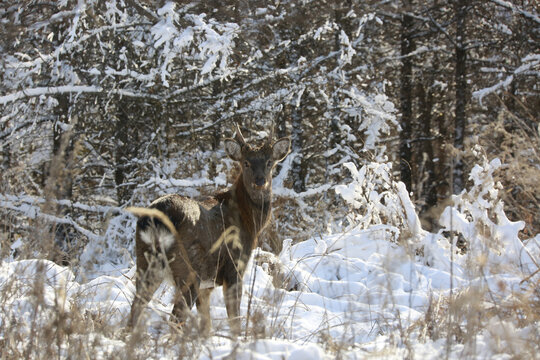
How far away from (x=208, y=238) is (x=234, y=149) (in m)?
1.83

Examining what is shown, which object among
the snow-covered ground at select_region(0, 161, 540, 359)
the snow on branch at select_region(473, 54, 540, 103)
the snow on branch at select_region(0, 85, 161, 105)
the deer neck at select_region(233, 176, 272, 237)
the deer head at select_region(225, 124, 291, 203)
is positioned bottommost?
the snow-covered ground at select_region(0, 161, 540, 359)

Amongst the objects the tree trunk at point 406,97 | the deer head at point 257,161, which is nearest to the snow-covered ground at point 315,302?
the deer head at point 257,161

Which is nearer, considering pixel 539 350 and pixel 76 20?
pixel 539 350

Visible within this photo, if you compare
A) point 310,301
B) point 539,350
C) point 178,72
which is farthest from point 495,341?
point 178,72

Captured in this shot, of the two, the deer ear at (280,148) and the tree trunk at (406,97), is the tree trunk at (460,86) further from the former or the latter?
the deer ear at (280,148)

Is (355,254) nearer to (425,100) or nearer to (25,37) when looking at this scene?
(25,37)

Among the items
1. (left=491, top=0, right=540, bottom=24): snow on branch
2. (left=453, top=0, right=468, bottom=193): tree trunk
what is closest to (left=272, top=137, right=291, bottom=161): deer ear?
(left=453, top=0, right=468, bottom=193): tree trunk

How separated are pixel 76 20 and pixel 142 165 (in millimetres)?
3289

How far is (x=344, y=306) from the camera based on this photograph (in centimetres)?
525

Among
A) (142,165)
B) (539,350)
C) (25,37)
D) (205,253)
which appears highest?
(25,37)

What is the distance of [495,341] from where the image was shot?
8.94 ft

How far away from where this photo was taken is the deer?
3926 mm

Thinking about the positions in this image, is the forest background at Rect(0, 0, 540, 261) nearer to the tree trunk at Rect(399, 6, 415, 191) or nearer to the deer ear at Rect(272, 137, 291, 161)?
the tree trunk at Rect(399, 6, 415, 191)

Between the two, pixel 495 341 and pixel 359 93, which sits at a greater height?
pixel 359 93
